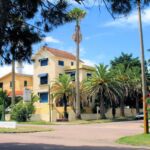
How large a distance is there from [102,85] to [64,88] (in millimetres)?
5476

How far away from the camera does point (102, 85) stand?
60969 millimetres

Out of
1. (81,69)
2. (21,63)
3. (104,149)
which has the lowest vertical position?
(104,149)

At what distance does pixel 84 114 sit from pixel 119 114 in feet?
33.7

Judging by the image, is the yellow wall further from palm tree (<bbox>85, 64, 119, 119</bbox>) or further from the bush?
the bush

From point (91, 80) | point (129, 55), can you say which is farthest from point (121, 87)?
point (129, 55)

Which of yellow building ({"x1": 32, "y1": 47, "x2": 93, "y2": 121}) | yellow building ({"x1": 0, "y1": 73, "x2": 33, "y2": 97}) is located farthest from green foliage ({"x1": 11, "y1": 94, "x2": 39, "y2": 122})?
yellow building ({"x1": 0, "y1": 73, "x2": 33, "y2": 97})

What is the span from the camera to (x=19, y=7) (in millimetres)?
14305

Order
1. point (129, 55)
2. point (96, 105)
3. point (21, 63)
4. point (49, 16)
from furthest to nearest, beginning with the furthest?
point (129, 55) < point (96, 105) < point (21, 63) < point (49, 16)

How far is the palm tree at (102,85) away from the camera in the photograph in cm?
6088

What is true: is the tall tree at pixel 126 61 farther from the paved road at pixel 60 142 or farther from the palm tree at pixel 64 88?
the paved road at pixel 60 142

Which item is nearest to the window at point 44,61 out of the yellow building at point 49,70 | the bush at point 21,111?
the yellow building at point 49,70

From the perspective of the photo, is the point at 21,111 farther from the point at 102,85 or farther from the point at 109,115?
the point at 109,115

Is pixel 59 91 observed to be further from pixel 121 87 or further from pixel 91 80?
pixel 121 87

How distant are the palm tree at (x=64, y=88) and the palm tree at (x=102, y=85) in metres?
2.57
